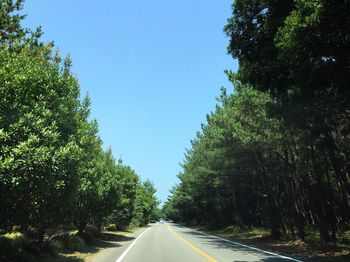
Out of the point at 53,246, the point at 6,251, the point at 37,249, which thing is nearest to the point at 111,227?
the point at 53,246

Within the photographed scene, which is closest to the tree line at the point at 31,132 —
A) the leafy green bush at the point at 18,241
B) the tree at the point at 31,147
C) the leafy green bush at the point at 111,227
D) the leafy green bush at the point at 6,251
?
the tree at the point at 31,147

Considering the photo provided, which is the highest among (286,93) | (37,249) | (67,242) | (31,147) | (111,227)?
(286,93)

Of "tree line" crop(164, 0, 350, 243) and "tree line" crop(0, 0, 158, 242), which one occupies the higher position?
"tree line" crop(164, 0, 350, 243)

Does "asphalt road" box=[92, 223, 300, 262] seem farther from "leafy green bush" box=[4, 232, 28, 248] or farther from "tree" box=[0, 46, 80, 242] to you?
"tree" box=[0, 46, 80, 242]

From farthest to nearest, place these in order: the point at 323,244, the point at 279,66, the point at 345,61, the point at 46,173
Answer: the point at 323,244 → the point at 279,66 → the point at 345,61 → the point at 46,173

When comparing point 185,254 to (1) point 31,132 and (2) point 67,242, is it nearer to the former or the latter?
(2) point 67,242

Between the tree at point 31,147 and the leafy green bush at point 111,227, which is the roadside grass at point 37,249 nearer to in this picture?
the tree at point 31,147

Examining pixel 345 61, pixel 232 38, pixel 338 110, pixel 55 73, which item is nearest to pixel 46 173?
pixel 55 73

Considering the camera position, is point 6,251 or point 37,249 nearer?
point 6,251

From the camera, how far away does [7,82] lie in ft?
33.6

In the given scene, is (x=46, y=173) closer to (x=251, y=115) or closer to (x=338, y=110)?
(x=338, y=110)

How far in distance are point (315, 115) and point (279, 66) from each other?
23.9ft

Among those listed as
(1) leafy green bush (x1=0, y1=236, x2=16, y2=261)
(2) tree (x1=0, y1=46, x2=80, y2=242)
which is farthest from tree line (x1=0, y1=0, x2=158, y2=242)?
(1) leafy green bush (x1=0, y1=236, x2=16, y2=261)

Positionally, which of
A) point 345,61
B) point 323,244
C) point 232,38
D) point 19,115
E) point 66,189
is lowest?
point 323,244
